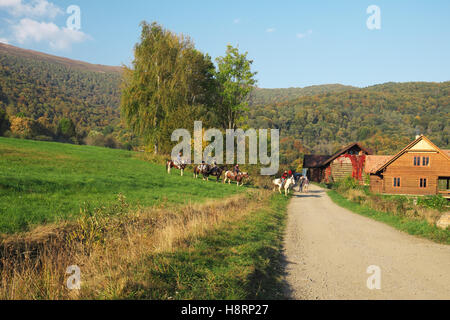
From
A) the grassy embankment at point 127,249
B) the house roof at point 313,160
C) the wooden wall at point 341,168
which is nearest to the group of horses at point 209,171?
the grassy embankment at point 127,249

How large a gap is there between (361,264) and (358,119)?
460 ft

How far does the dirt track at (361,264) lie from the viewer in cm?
610

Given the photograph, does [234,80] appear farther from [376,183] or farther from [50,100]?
[50,100]

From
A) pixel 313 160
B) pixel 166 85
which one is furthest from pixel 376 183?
pixel 166 85

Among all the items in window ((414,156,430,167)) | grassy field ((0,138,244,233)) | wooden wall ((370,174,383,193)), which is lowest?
wooden wall ((370,174,383,193))

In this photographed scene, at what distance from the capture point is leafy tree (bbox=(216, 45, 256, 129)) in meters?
48.4

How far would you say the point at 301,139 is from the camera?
427 feet

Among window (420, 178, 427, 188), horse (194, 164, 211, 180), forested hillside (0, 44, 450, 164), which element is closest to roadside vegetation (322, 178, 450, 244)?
horse (194, 164, 211, 180)

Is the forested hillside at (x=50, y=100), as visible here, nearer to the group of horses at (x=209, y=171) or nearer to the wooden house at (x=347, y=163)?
the group of horses at (x=209, y=171)

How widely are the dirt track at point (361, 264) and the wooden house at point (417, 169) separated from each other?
3422 cm

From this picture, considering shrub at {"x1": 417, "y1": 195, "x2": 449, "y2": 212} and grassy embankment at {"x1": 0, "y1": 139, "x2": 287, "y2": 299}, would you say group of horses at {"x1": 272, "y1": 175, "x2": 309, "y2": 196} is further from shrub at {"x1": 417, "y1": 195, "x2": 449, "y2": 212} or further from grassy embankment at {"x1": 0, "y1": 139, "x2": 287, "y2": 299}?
grassy embankment at {"x1": 0, "y1": 139, "x2": 287, "y2": 299}

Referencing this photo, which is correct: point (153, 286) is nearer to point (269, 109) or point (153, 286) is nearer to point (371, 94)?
point (269, 109)

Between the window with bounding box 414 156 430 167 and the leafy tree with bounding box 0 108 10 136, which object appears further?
the leafy tree with bounding box 0 108 10 136

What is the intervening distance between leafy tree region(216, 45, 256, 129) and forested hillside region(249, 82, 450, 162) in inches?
2471
